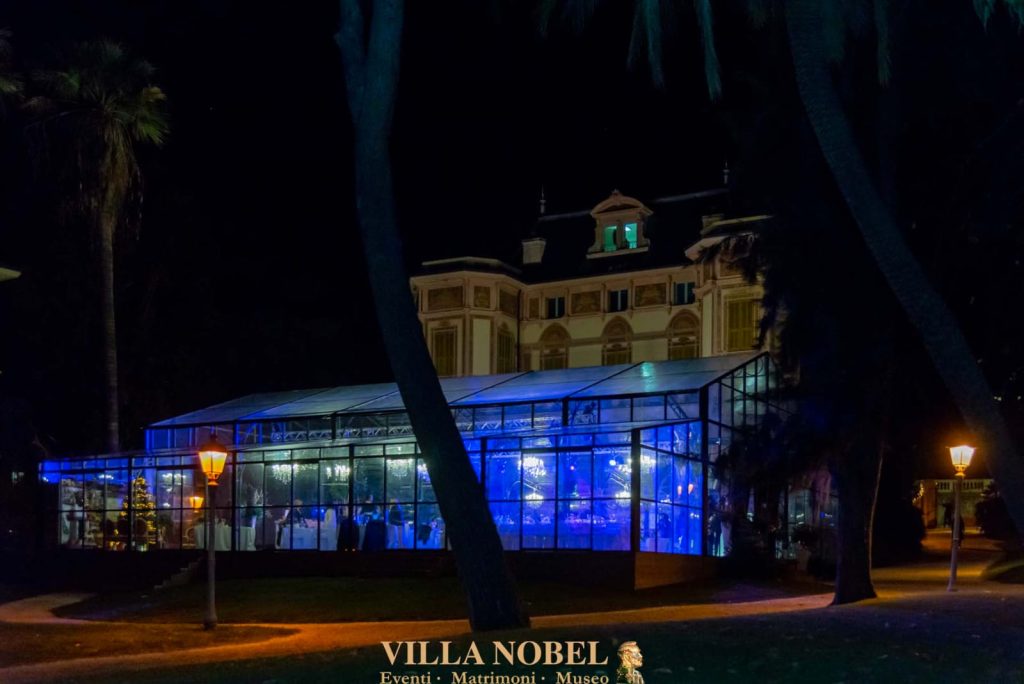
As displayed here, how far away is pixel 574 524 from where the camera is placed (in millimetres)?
30500

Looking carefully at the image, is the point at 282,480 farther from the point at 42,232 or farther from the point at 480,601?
the point at 480,601

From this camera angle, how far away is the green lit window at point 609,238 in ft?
188

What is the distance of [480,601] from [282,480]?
21651 millimetres

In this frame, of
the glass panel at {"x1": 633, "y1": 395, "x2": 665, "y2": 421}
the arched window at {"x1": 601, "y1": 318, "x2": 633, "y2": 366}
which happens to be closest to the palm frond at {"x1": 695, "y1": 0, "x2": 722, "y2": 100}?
the glass panel at {"x1": 633, "y1": 395, "x2": 665, "y2": 421}

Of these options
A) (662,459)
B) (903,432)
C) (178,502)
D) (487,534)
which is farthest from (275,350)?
(487,534)

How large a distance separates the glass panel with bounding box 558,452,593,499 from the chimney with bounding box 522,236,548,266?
29822 millimetres

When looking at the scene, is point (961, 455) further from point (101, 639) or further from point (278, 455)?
point (278, 455)

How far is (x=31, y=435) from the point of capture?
45.5 metres

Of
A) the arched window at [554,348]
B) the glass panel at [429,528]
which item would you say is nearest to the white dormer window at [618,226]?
the arched window at [554,348]

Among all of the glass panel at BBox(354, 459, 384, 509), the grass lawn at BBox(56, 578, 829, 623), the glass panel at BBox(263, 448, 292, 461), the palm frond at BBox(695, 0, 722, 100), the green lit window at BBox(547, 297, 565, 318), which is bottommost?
the grass lawn at BBox(56, 578, 829, 623)

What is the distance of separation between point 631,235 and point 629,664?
46867 millimetres

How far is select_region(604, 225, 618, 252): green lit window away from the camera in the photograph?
188ft

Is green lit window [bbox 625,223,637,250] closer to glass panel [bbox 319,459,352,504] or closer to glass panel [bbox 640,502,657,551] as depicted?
glass panel [bbox 319,459,352,504]

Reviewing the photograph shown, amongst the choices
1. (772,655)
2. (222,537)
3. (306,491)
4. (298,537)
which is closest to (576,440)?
(306,491)
